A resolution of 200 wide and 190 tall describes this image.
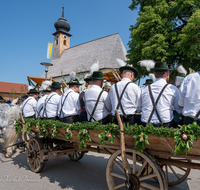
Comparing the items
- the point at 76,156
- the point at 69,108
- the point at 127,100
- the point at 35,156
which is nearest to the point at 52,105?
the point at 69,108

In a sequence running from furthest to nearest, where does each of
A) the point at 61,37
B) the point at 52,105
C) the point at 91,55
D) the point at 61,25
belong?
the point at 61,25 → the point at 61,37 → the point at 91,55 → the point at 52,105

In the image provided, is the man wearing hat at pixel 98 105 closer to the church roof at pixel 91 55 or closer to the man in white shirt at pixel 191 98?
the man in white shirt at pixel 191 98

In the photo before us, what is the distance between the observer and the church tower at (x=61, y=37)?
35.0 metres

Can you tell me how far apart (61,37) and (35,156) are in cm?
3450

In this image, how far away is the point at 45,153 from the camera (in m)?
4.24

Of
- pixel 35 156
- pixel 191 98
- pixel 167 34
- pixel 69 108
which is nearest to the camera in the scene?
pixel 191 98

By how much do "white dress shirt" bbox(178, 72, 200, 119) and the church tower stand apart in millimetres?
33908

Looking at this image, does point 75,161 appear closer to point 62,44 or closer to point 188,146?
point 188,146

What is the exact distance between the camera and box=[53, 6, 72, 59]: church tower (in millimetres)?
35000

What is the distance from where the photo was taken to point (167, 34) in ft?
35.2

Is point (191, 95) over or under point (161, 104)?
over

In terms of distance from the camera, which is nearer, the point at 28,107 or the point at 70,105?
the point at 70,105

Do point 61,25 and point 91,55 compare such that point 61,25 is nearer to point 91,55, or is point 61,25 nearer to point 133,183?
point 91,55

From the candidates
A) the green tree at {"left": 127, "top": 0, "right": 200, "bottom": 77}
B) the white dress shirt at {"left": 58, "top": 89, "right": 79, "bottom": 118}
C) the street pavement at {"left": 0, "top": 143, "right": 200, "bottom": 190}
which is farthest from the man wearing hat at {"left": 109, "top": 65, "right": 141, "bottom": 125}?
the green tree at {"left": 127, "top": 0, "right": 200, "bottom": 77}
